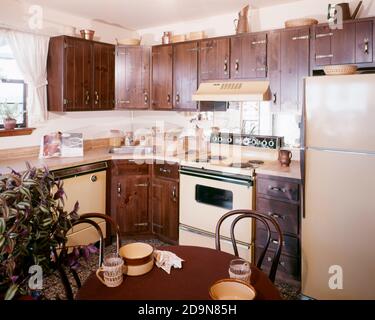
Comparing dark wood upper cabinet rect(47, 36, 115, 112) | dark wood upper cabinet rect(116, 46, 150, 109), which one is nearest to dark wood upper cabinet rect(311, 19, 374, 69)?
dark wood upper cabinet rect(116, 46, 150, 109)

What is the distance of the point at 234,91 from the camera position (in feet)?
11.4

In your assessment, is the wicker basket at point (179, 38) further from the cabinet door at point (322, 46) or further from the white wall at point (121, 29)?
the cabinet door at point (322, 46)

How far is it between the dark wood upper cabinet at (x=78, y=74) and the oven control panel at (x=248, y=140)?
55.9 inches

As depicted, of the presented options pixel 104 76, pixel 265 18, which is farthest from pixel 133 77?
pixel 265 18

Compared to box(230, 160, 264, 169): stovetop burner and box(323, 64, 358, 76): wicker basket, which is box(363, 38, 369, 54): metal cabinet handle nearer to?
box(323, 64, 358, 76): wicker basket

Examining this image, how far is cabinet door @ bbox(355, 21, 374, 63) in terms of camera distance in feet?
9.34

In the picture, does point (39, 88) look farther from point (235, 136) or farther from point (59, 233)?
point (59, 233)

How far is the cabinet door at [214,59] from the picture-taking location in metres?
3.67

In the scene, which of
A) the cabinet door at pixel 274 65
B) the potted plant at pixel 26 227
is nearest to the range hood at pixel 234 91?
the cabinet door at pixel 274 65

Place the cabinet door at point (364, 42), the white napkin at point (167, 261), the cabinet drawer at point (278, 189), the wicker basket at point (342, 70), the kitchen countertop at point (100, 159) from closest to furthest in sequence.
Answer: the white napkin at point (167, 261) < the wicker basket at point (342, 70) < the cabinet door at point (364, 42) < the cabinet drawer at point (278, 189) < the kitchen countertop at point (100, 159)

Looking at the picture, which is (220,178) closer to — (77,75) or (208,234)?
(208,234)

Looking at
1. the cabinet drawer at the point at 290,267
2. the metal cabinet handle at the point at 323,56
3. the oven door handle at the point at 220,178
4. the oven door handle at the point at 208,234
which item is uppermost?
the metal cabinet handle at the point at 323,56

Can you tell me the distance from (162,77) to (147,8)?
766 millimetres

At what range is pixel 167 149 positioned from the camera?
402cm
